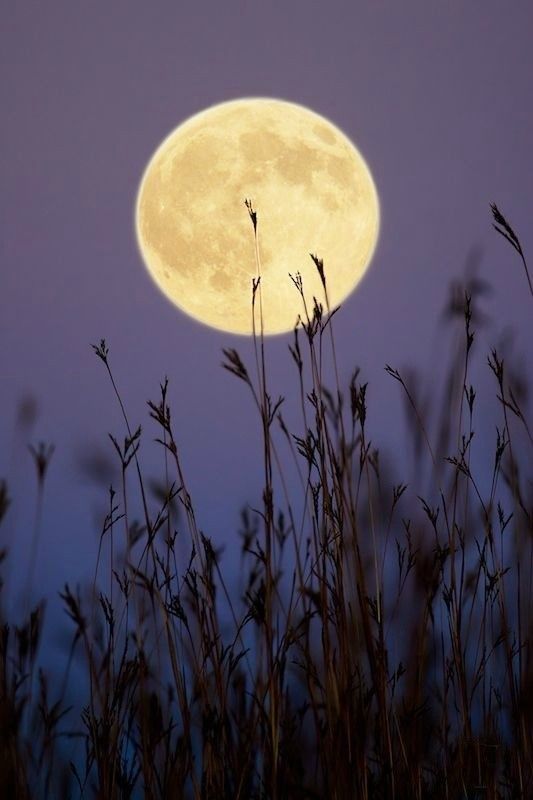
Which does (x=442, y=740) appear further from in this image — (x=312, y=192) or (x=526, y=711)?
(x=312, y=192)

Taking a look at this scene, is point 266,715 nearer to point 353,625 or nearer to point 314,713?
point 314,713

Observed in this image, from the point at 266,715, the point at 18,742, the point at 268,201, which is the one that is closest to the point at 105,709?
the point at 18,742

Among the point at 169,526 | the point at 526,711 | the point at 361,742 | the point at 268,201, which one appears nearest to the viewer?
the point at 361,742

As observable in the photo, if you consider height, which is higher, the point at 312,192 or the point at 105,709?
the point at 312,192

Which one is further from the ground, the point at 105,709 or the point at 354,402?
the point at 354,402

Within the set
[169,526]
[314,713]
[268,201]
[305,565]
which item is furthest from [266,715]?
[268,201]

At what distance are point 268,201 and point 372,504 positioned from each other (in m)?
4.57

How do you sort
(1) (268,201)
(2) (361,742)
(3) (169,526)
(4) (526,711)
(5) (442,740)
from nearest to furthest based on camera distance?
(2) (361,742) < (4) (526,711) < (5) (442,740) < (3) (169,526) < (1) (268,201)

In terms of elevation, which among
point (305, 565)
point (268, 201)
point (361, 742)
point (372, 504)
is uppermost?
point (268, 201)

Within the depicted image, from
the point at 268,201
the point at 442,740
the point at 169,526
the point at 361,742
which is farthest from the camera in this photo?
the point at 268,201

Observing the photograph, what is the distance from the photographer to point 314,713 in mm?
2150

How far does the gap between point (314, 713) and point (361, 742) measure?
0.16 meters

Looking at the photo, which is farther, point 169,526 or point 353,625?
point 169,526

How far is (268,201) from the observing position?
22.2 ft
